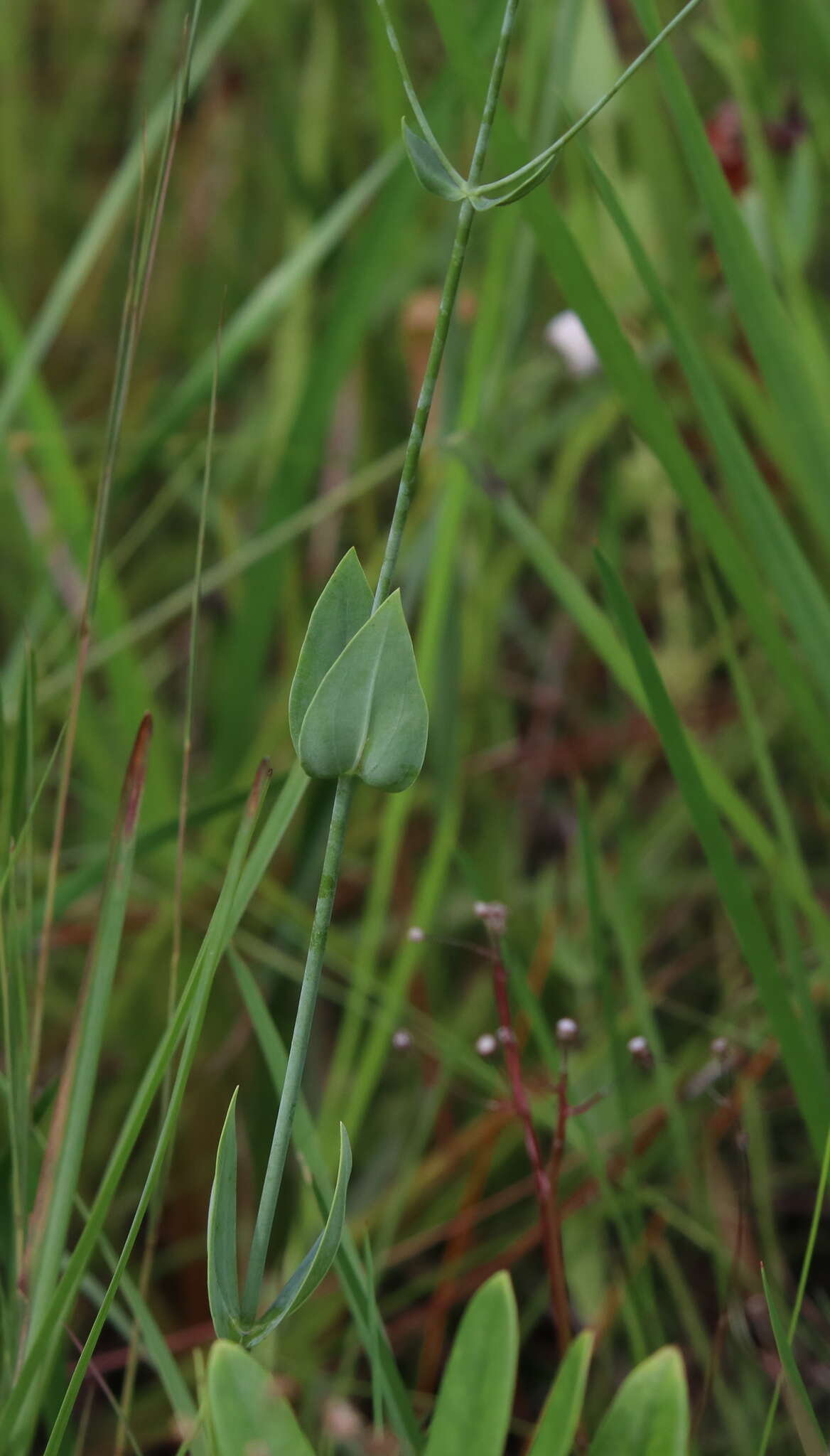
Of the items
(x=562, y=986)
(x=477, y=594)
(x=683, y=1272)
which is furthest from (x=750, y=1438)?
(x=477, y=594)

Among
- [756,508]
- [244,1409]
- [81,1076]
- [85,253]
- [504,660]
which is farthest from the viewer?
[504,660]

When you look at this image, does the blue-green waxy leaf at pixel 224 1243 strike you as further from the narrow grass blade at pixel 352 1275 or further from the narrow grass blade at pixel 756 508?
the narrow grass blade at pixel 756 508

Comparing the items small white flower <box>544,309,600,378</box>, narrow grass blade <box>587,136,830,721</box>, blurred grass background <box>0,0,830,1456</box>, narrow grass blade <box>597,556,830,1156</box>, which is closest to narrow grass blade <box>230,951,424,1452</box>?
blurred grass background <box>0,0,830,1456</box>

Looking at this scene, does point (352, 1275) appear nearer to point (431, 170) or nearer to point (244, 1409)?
point (244, 1409)

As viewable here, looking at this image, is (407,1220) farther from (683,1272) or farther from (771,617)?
(771,617)

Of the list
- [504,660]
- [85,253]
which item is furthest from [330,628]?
[504,660]

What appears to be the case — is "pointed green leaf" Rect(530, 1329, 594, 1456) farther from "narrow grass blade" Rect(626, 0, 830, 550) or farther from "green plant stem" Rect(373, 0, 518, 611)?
"narrow grass blade" Rect(626, 0, 830, 550)
